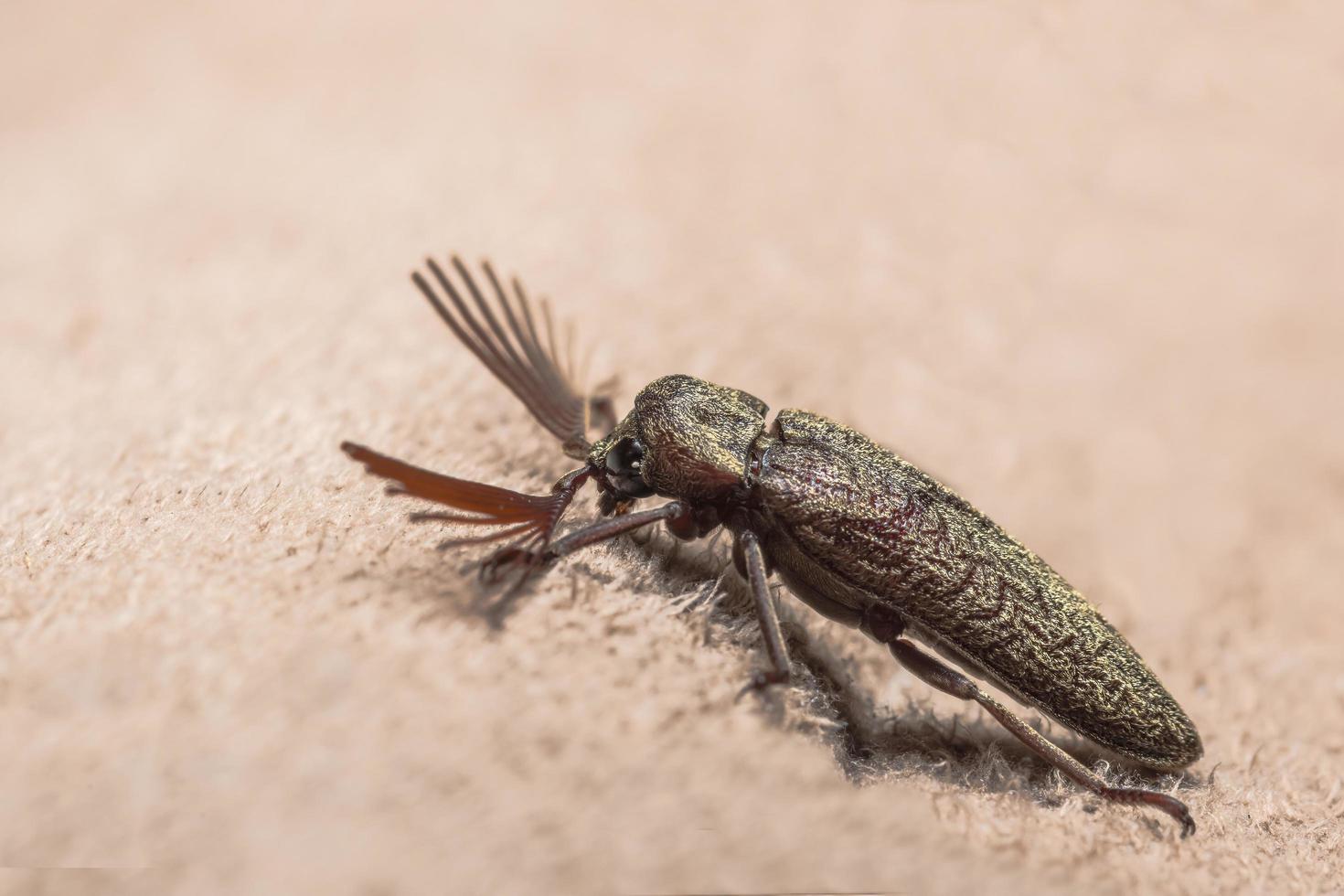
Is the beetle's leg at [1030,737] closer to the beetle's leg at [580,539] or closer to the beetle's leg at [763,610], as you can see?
the beetle's leg at [763,610]

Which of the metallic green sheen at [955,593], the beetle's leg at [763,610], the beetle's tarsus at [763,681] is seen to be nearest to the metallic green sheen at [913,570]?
the metallic green sheen at [955,593]

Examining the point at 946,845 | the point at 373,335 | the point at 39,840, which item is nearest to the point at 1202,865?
the point at 946,845

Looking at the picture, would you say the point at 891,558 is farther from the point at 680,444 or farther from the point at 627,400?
the point at 627,400

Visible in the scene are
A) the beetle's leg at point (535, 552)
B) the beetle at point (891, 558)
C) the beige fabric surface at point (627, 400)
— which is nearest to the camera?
the beige fabric surface at point (627, 400)

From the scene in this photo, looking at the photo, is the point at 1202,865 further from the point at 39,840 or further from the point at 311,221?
the point at 311,221

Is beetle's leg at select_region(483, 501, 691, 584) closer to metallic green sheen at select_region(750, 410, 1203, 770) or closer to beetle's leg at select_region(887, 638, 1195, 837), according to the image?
metallic green sheen at select_region(750, 410, 1203, 770)

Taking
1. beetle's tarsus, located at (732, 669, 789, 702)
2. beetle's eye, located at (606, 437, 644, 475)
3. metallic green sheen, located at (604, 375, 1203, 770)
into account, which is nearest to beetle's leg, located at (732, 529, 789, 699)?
beetle's tarsus, located at (732, 669, 789, 702)

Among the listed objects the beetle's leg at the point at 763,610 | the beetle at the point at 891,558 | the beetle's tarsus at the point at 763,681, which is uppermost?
the beetle at the point at 891,558
